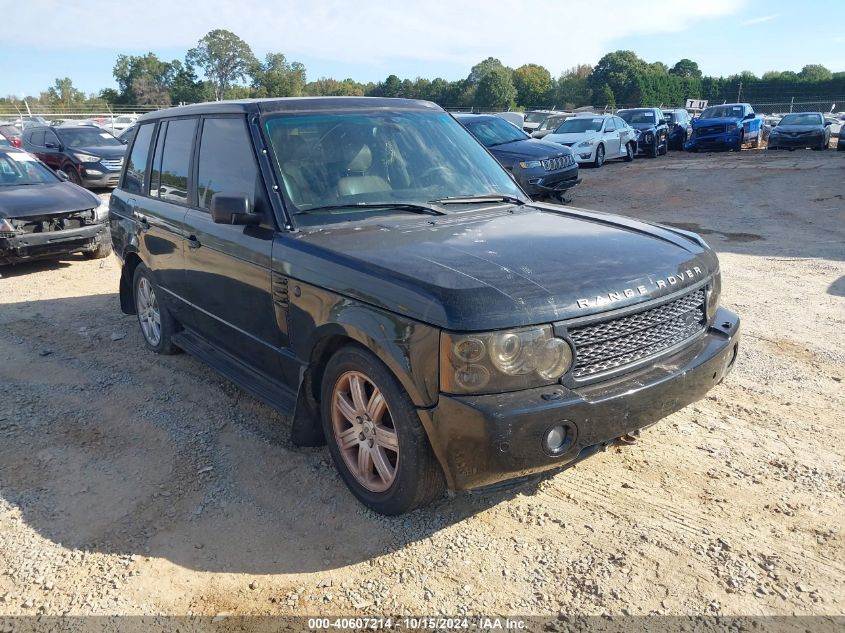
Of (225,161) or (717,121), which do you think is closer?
(225,161)

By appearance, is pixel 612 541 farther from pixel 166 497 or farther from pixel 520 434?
pixel 166 497

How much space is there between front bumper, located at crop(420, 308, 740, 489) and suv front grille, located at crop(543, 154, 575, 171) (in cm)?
981

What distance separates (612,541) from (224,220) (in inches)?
97.9

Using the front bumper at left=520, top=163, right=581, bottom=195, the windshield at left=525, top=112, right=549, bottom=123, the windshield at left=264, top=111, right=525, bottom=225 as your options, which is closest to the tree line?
the windshield at left=525, top=112, right=549, bottom=123

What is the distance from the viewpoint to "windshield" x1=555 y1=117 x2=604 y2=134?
19750 mm

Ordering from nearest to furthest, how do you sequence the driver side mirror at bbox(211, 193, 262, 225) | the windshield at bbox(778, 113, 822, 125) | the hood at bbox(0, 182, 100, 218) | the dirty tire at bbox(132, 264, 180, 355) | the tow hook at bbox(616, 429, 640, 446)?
the tow hook at bbox(616, 429, 640, 446) < the driver side mirror at bbox(211, 193, 262, 225) < the dirty tire at bbox(132, 264, 180, 355) < the hood at bbox(0, 182, 100, 218) < the windshield at bbox(778, 113, 822, 125)

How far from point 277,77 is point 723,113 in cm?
4751

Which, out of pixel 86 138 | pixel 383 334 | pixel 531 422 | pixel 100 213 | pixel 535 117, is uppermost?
pixel 535 117

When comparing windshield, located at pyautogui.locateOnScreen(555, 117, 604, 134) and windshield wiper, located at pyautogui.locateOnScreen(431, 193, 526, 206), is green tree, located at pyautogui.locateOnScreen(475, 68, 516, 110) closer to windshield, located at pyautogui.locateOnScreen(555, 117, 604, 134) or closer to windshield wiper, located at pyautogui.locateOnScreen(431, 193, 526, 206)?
windshield, located at pyautogui.locateOnScreen(555, 117, 604, 134)

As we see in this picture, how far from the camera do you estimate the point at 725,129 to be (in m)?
23.3

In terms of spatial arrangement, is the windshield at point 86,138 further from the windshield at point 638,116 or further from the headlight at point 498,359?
the headlight at point 498,359

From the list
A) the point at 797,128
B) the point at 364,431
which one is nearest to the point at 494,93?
the point at 797,128

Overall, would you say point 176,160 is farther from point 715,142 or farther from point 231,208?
point 715,142

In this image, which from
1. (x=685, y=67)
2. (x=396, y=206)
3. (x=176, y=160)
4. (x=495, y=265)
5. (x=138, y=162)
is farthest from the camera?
(x=685, y=67)
